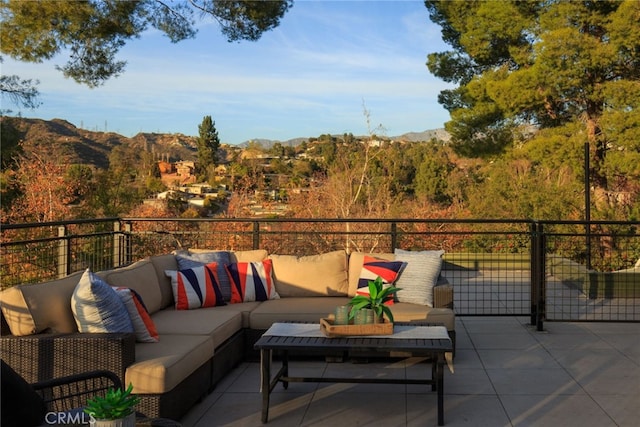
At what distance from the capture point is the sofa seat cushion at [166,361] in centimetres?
286

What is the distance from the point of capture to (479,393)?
3.57 m

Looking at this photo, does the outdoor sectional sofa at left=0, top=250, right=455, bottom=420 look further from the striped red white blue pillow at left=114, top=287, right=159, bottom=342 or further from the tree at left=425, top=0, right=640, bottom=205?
the tree at left=425, top=0, right=640, bottom=205

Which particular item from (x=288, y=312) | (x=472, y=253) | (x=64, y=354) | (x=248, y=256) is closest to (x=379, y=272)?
(x=288, y=312)

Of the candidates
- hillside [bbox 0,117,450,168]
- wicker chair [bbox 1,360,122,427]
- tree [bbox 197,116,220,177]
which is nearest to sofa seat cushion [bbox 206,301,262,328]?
wicker chair [bbox 1,360,122,427]

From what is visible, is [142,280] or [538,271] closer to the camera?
[142,280]

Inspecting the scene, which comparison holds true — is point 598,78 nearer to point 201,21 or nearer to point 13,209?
point 201,21

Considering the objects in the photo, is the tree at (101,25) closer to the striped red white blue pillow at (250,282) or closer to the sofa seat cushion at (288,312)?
the striped red white blue pillow at (250,282)

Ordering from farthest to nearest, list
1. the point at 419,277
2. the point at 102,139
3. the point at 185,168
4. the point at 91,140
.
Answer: the point at 185,168 < the point at 102,139 < the point at 91,140 < the point at 419,277

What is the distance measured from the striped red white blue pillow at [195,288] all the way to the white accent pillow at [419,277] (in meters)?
1.38

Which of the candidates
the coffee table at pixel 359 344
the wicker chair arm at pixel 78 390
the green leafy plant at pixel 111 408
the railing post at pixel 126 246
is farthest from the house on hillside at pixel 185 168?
the green leafy plant at pixel 111 408

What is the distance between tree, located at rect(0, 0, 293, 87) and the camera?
8.03 metres

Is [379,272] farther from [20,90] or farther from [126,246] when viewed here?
[20,90]

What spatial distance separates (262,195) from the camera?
1373 cm

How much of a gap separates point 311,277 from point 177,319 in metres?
1.24
